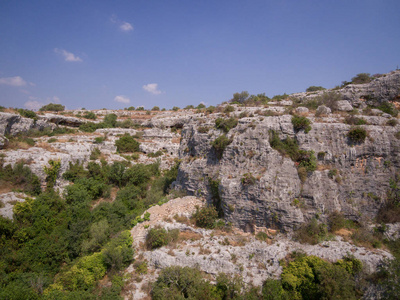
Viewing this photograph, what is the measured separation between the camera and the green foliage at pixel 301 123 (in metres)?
14.8

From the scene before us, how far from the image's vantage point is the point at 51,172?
20062 mm

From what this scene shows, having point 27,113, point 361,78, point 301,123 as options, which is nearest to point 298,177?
point 301,123

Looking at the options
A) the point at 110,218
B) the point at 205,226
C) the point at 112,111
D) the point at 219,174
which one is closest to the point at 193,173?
the point at 219,174

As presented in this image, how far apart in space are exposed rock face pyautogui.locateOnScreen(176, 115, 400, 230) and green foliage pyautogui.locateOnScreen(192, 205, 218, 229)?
2.89 ft

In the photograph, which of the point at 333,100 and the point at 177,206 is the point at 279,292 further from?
the point at 333,100

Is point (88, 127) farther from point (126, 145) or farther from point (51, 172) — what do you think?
point (51, 172)

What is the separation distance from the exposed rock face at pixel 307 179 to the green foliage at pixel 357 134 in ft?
0.92

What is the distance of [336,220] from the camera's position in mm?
12297

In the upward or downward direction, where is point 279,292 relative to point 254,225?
downward

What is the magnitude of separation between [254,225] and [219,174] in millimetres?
4294

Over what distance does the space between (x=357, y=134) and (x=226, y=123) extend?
356 inches

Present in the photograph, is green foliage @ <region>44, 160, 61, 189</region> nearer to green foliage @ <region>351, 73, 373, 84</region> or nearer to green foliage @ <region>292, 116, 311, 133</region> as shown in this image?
green foliage @ <region>292, 116, 311, 133</region>

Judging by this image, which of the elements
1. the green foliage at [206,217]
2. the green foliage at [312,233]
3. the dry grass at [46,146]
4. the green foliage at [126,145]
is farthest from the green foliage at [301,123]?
the dry grass at [46,146]

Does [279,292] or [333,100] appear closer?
[279,292]
